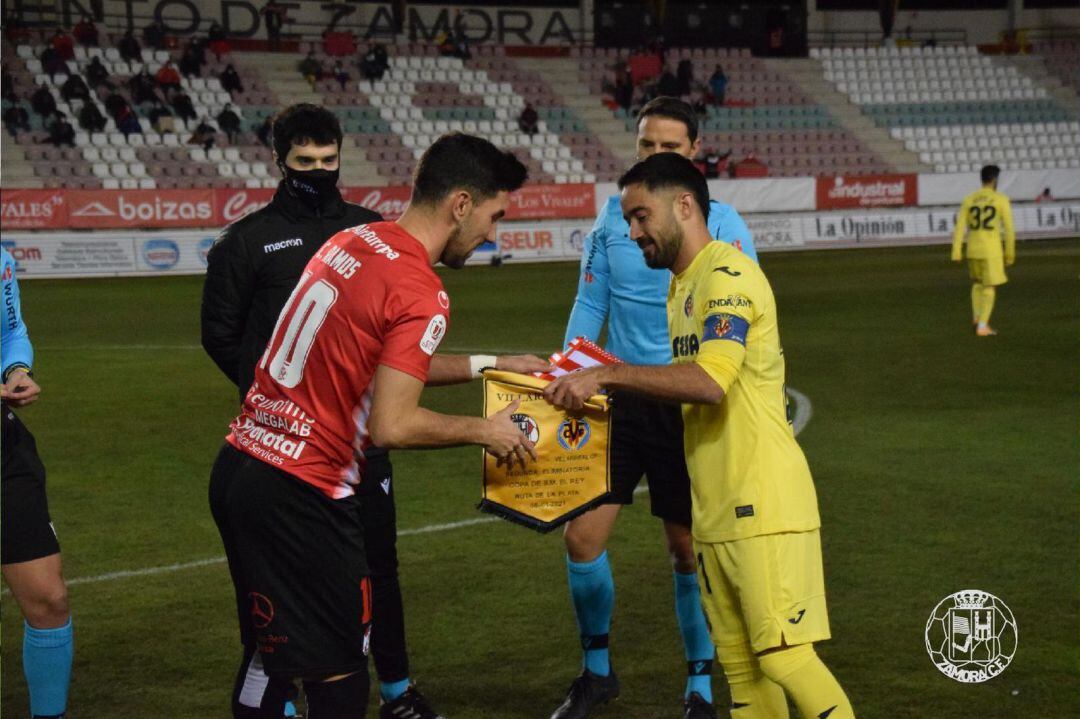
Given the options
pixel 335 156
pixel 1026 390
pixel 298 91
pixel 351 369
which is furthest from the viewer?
pixel 298 91

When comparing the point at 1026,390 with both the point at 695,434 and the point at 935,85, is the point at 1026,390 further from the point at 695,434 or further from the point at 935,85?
the point at 935,85

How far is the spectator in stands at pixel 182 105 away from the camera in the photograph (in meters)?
34.2

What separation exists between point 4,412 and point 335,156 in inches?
59.0

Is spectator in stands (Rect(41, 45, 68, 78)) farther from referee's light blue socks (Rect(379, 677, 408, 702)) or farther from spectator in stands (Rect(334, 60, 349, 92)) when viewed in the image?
referee's light blue socks (Rect(379, 677, 408, 702))

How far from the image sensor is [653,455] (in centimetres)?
514

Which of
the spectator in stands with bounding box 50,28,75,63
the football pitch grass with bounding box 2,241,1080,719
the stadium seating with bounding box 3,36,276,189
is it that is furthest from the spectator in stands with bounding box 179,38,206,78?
the football pitch grass with bounding box 2,241,1080,719

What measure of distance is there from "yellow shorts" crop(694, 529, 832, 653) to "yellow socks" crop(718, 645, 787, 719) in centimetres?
4

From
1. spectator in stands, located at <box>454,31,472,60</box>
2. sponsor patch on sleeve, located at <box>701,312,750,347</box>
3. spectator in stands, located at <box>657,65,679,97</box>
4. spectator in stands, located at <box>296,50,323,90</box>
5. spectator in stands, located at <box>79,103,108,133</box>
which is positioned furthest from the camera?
spectator in stands, located at <box>454,31,472,60</box>

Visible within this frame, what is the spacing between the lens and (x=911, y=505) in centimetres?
796

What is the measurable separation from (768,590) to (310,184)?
2.27 m

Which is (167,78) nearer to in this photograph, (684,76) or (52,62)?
(52,62)

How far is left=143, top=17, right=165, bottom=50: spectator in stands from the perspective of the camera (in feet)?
118

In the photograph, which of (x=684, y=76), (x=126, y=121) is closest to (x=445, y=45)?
(x=684, y=76)

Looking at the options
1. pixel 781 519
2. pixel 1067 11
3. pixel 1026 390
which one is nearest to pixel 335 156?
pixel 781 519
